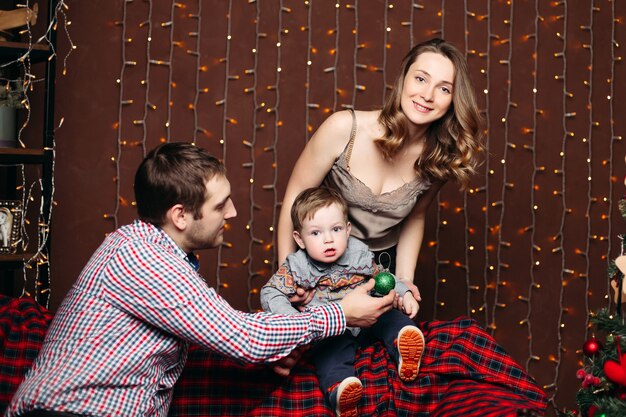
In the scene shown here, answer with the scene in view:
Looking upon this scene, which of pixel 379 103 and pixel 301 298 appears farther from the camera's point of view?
pixel 379 103

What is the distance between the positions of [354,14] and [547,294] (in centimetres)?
178

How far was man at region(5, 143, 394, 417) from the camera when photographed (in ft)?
5.16

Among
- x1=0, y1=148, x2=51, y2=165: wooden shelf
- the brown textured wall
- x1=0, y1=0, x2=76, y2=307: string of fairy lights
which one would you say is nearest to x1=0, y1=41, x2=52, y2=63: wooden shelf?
x1=0, y1=0, x2=76, y2=307: string of fairy lights

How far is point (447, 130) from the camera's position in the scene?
101 inches

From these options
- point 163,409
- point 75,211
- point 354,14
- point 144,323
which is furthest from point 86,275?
point 354,14

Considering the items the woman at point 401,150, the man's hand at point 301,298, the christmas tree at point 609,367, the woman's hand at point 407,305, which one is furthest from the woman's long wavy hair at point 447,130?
the christmas tree at point 609,367

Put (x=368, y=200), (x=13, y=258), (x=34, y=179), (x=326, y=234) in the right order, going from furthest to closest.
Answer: (x=34, y=179), (x=13, y=258), (x=368, y=200), (x=326, y=234)

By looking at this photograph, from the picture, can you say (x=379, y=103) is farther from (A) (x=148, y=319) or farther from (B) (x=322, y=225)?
(A) (x=148, y=319)

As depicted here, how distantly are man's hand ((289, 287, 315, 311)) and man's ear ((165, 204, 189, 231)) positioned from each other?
0.62 metres

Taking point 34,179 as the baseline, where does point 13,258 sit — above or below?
below

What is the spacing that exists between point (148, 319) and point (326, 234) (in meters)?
0.77

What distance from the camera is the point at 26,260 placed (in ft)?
8.68

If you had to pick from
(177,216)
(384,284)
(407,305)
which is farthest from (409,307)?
(177,216)

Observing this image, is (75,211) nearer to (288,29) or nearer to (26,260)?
(26,260)
